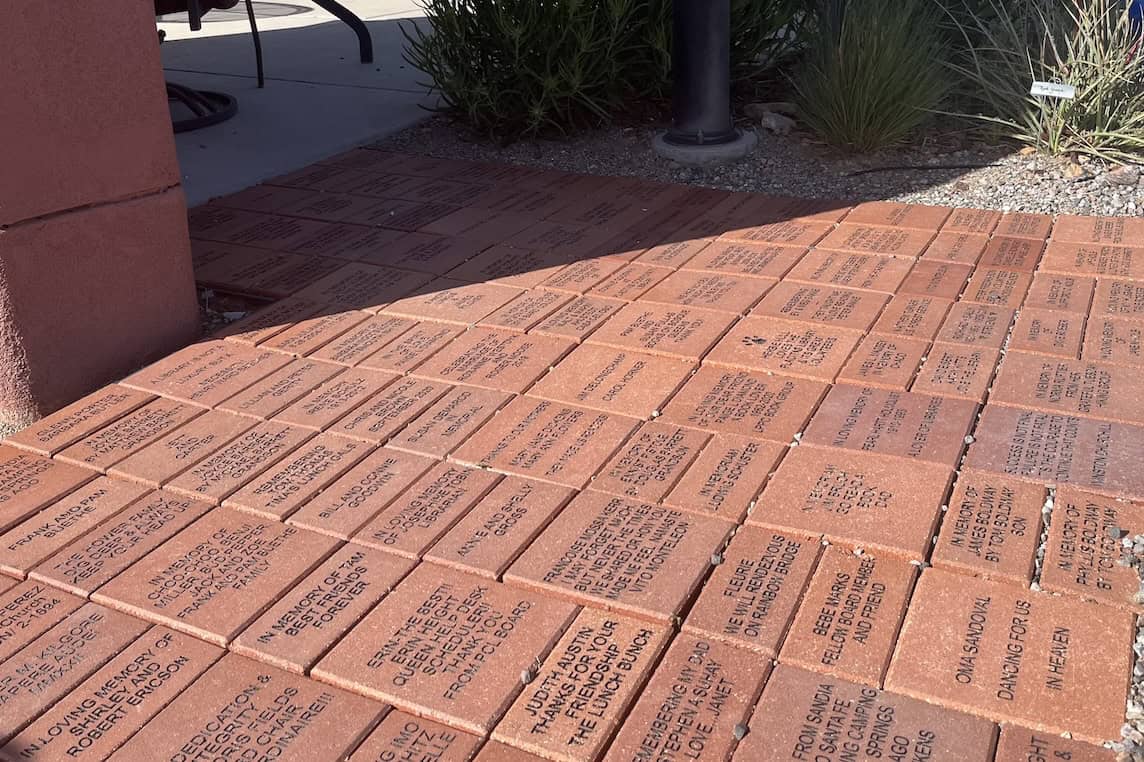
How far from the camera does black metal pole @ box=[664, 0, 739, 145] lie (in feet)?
17.4

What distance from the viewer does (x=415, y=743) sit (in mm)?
2037

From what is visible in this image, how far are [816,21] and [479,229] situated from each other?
253 cm

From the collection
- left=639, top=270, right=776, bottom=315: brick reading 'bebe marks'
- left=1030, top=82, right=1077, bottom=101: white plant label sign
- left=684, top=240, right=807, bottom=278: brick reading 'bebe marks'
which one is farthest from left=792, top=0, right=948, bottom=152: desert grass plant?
left=639, top=270, right=776, bottom=315: brick reading 'bebe marks'

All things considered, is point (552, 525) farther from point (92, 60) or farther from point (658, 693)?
point (92, 60)

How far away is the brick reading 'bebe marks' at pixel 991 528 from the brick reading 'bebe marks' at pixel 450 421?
1.32 m

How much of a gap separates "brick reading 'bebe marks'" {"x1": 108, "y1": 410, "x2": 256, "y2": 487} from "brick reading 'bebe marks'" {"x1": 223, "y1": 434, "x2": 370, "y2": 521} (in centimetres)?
23

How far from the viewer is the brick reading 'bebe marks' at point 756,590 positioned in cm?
228

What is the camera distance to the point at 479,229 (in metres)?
4.78

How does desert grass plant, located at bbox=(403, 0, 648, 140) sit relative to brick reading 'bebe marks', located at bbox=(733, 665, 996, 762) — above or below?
above

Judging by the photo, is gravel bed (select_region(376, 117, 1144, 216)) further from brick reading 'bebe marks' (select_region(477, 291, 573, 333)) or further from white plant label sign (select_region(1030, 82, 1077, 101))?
brick reading 'bebe marks' (select_region(477, 291, 573, 333))

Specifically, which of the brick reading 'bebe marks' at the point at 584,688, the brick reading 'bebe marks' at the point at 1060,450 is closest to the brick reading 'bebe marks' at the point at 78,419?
the brick reading 'bebe marks' at the point at 584,688

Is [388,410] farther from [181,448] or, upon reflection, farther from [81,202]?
[81,202]

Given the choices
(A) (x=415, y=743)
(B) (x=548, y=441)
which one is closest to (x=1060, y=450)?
(B) (x=548, y=441)

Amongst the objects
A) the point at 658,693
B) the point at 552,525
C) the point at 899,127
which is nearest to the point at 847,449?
the point at 552,525
